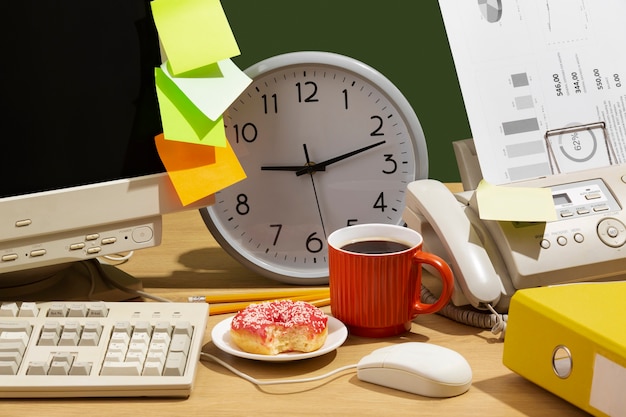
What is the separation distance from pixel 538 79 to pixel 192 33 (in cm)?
42

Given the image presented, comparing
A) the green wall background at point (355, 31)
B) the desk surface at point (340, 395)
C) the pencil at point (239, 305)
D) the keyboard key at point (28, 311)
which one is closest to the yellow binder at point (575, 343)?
the desk surface at point (340, 395)

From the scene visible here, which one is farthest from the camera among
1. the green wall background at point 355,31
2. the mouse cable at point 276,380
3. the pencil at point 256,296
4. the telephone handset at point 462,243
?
the green wall background at point 355,31

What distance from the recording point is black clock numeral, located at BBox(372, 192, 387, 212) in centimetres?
116

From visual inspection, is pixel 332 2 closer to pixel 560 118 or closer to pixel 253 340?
pixel 560 118

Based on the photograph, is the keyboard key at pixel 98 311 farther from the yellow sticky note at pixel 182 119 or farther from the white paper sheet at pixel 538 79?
the white paper sheet at pixel 538 79

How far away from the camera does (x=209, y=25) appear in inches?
41.3

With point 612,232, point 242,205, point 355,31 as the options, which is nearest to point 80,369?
point 242,205

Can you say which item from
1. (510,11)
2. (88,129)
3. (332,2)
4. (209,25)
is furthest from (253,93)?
(332,2)

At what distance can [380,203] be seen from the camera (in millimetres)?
1161

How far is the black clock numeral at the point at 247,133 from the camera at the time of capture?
1.14m

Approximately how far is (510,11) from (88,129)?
0.53 m

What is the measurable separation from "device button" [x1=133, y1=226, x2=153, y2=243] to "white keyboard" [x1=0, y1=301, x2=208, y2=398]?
0.11m

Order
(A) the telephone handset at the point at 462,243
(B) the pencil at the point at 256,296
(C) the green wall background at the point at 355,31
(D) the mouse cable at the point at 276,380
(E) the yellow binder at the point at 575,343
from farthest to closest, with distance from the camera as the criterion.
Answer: (C) the green wall background at the point at 355,31 → (B) the pencil at the point at 256,296 → (A) the telephone handset at the point at 462,243 → (D) the mouse cable at the point at 276,380 → (E) the yellow binder at the point at 575,343

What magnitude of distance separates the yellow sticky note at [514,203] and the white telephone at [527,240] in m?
0.01
